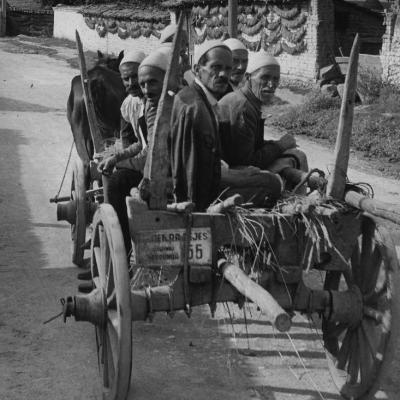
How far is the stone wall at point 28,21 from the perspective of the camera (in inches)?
1783

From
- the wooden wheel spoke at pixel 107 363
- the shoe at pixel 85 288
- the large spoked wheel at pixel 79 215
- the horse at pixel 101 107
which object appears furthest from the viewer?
the horse at pixel 101 107

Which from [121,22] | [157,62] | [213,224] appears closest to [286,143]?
[157,62]

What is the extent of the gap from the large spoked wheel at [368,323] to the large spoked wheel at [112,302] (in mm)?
1298

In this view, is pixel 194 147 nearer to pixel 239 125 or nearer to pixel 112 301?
pixel 239 125

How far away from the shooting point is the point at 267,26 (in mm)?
21109

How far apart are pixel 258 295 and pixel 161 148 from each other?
38.4 inches

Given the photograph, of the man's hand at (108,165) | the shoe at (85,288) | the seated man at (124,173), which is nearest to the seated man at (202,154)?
the seated man at (124,173)

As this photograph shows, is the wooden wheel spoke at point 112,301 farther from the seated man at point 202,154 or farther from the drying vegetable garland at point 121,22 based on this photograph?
the drying vegetable garland at point 121,22

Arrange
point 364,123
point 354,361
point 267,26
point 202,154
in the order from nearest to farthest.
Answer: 1. point 202,154
2. point 354,361
3. point 364,123
4. point 267,26

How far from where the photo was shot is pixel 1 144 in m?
13.0

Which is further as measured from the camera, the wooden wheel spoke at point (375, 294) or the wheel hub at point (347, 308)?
the wheel hub at point (347, 308)

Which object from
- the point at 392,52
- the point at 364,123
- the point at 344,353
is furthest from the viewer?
the point at 392,52

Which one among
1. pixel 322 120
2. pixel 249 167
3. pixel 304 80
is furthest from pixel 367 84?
pixel 249 167

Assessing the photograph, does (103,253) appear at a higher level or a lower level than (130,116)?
lower
